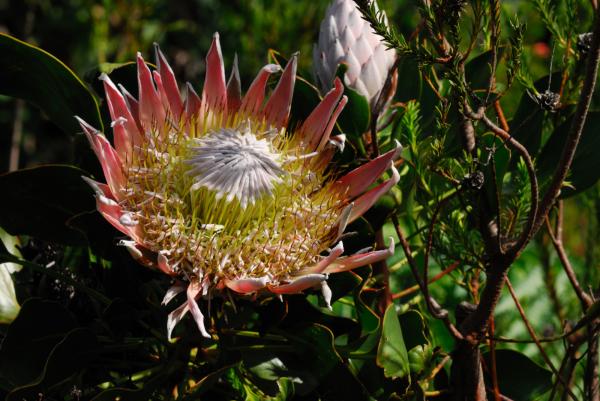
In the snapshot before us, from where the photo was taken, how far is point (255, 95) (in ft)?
4.21

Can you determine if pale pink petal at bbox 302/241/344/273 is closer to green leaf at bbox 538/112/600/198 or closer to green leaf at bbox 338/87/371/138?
green leaf at bbox 338/87/371/138

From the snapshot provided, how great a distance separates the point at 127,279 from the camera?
48.1 inches

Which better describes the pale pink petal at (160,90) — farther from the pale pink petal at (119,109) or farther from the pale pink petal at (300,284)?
the pale pink petal at (300,284)

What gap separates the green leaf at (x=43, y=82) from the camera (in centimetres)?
121

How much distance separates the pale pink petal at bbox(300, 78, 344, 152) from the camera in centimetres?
122

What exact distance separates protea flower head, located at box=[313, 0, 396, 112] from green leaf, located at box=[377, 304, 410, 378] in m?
0.41

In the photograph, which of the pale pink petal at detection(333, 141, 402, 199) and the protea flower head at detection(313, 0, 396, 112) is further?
the protea flower head at detection(313, 0, 396, 112)

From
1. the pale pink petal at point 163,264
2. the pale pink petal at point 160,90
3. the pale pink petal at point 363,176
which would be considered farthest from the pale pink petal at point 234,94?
the pale pink petal at point 163,264

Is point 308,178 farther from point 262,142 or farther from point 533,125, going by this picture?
point 533,125

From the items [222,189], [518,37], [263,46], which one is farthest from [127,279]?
[263,46]

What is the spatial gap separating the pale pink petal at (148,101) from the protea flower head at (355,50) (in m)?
0.32

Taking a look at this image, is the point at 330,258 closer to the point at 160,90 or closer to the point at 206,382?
the point at 206,382

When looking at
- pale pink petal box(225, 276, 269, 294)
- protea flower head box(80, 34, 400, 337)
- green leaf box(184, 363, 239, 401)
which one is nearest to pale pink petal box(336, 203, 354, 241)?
protea flower head box(80, 34, 400, 337)

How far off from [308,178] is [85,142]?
34 cm
